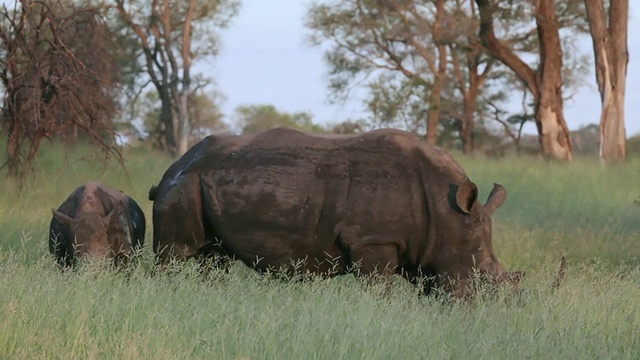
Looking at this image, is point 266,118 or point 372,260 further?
point 266,118

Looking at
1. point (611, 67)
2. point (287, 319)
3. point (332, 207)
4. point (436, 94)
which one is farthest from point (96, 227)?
point (436, 94)

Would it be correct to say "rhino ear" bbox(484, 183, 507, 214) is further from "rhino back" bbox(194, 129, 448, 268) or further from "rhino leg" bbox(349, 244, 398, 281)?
"rhino leg" bbox(349, 244, 398, 281)

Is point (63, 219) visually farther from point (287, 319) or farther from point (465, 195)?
point (465, 195)

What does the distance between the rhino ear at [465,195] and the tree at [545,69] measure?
1635cm

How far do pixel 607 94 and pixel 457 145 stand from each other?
2053 centimetres

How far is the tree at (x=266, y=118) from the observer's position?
158ft

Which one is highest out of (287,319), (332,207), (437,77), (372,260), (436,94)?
(437,77)

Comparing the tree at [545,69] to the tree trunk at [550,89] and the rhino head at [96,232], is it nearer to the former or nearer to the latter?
the tree trunk at [550,89]

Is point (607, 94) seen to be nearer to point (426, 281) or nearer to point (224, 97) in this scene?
point (426, 281)

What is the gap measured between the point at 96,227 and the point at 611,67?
17569mm

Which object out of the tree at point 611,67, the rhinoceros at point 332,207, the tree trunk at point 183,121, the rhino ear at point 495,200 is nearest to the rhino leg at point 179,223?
the rhinoceros at point 332,207

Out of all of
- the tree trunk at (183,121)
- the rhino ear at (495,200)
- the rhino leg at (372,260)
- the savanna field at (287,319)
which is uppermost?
the tree trunk at (183,121)

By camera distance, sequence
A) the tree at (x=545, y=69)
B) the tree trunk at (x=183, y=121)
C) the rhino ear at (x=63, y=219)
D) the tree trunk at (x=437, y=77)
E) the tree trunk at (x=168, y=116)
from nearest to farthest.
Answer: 1. the rhino ear at (x=63, y=219)
2. the tree at (x=545, y=69)
3. the tree trunk at (x=437, y=77)
4. the tree trunk at (x=183, y=121)
5. the tree trunk at (x=168, y=116)

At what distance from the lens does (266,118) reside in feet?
161
